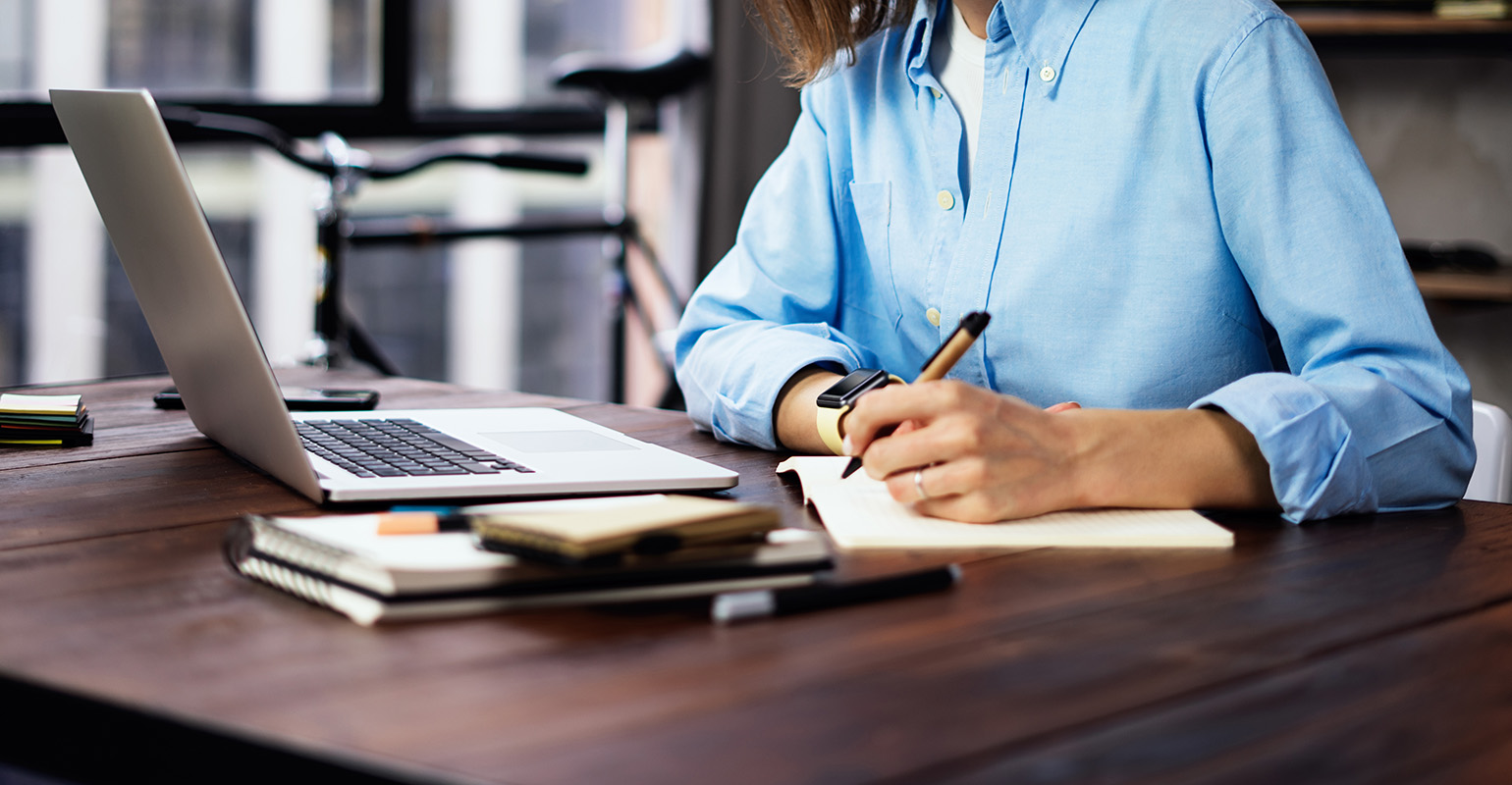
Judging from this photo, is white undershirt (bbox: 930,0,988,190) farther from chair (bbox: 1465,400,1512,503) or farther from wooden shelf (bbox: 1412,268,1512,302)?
wooden shelf (bbox: 1412,268,1512,302)

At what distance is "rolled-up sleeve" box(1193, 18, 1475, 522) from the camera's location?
2.72 ft

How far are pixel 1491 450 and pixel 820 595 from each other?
2.90 feet

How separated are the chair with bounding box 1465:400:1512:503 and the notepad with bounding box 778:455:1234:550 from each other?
57cm

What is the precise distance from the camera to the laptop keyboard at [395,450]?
33.7 inches

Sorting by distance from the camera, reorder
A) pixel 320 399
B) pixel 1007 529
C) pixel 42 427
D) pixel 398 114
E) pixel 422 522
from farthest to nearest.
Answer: pixel 398 114
pixel 320 399
pixel 42 427
pixel 1007 529
pixel 422 522

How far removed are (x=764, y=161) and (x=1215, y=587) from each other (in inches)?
107

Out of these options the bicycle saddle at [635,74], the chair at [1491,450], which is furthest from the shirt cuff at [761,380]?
the bicycle saddle at [635,74]

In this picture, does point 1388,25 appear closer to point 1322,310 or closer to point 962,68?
point 962,68

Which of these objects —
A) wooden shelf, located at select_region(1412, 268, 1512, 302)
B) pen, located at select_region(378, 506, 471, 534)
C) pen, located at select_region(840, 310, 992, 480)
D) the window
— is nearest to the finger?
pen, located at select_region(840, 310, 992, 480)

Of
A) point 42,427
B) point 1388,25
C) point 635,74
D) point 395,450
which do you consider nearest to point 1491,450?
point 395,450

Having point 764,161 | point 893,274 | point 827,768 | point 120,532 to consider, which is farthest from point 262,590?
point 764,161

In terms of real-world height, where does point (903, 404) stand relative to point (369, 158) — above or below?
below

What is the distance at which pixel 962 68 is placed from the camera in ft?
4.00

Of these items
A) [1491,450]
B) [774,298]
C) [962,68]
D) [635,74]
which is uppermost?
[635,74]
